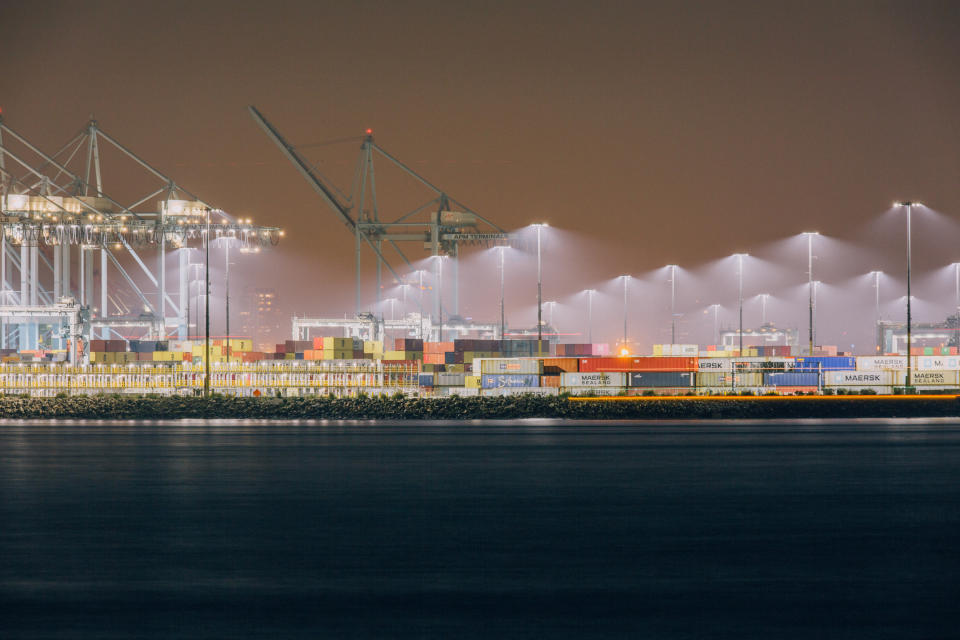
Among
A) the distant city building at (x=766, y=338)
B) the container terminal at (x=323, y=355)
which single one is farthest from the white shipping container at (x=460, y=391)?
the distant city building at (x=766, y=338)

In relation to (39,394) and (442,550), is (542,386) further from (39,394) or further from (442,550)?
(442,550)

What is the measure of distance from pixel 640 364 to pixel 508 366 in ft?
25.3

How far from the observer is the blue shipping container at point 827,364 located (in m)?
50.5

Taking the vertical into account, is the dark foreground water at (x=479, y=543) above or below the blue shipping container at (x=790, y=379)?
below

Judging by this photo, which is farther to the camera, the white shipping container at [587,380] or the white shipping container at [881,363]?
the white shipping container at [881,363]

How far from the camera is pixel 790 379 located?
4847 cm

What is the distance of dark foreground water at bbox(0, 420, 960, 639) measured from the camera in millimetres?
9320

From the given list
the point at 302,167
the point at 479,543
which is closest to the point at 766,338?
the point at 302,167

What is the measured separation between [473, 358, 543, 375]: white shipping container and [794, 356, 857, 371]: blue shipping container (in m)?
14.6

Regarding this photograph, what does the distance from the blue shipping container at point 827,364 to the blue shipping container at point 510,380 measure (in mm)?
14849

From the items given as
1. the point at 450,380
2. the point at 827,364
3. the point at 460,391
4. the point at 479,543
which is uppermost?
the point at 827,364

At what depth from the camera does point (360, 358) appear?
6322 cm

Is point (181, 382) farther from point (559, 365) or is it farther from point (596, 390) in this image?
point (596, 390)

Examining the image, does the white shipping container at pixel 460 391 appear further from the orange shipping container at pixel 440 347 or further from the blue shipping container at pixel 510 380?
the orange shipping container at pixel 440 347
